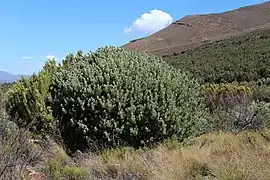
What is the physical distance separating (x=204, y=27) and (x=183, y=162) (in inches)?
3528

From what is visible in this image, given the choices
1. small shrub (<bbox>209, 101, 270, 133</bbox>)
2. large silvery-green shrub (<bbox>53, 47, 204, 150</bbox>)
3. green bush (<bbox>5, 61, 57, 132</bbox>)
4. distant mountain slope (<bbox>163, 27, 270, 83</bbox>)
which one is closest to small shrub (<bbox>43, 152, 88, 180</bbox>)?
large silvery-green shrub (<bbox>53, 47, 204, 150</bbox>)

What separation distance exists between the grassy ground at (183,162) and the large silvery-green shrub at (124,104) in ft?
1.89

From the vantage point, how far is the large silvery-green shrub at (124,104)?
7637 millimetres

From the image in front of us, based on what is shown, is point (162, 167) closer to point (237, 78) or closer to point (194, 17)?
point (237, 78)

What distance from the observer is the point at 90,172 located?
609 cm

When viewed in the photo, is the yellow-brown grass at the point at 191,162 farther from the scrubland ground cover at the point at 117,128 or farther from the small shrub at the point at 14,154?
the small shrub at the point at 14,154

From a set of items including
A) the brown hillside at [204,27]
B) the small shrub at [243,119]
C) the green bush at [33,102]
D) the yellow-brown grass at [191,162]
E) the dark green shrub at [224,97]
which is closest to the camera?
the yellow-brown grass at [191,162]

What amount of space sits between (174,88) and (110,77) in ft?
3.64

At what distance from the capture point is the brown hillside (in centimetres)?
8569

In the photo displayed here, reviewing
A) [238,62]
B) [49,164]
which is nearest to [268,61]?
[238,62]

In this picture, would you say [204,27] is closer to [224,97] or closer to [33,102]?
[224,97]

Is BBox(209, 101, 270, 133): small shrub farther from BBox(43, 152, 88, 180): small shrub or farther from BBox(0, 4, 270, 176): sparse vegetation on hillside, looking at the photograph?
BBox(43, 152, 88, 180): small shrub

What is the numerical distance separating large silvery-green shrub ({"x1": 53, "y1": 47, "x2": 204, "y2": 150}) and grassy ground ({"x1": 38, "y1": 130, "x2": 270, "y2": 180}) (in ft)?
1.89

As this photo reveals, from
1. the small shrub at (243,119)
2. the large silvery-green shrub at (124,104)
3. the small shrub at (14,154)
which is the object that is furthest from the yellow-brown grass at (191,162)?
the small shrub at (243,119)
